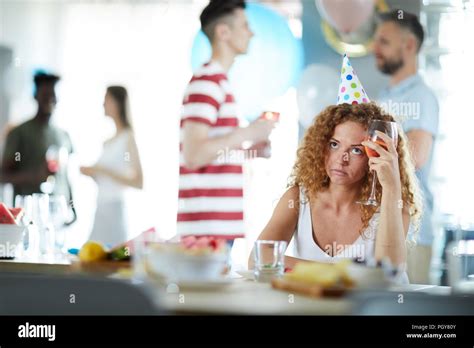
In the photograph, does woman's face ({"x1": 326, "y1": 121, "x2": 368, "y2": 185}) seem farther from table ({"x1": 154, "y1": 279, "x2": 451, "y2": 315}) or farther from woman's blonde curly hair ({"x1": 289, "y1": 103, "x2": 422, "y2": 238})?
table ({"x1": 154, "y1": 279, "x2": 451, "y2": 315})

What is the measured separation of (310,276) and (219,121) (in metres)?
0.82

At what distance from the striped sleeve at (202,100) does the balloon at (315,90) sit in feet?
0.90

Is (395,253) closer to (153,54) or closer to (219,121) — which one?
(219,121)

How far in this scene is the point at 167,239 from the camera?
2133 mm

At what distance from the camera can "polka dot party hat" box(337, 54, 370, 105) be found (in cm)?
224

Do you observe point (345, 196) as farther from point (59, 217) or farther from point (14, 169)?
point (14, 169)

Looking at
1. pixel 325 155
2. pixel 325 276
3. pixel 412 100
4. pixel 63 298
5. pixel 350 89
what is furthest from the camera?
pixel 412 100

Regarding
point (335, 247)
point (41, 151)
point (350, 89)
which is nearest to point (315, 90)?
point (350, 89)

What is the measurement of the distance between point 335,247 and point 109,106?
0.76 m

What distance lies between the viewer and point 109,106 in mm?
2217

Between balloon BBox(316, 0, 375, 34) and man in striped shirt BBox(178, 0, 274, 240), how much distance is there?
34 centimetres

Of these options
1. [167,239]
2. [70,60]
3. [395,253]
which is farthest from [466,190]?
[70,60]

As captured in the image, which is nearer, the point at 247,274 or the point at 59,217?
the point at 247,274

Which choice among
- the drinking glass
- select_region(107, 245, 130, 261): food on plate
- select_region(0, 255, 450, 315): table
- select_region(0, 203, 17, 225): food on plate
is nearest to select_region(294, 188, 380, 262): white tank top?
select_region(0, 255, 450, 315): table
